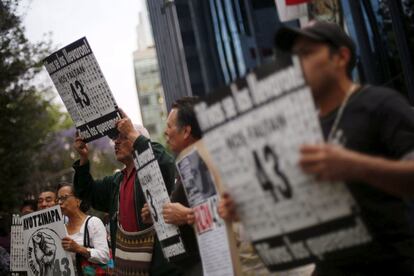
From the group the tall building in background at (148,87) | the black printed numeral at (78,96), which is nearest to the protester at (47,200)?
the black printed numeral at (78,96)

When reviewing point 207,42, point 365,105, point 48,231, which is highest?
point 207,42

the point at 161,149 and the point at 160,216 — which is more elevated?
the point at 161,149

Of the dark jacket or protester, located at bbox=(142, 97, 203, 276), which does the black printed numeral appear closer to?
the dark jacket

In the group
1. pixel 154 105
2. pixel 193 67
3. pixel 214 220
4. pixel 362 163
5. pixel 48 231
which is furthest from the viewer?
pixel 154 105

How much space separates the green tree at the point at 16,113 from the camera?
687 inches

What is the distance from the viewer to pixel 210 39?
163 ft

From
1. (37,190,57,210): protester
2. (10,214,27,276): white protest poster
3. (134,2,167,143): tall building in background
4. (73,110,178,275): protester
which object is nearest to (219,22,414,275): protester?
(73,110,178,275): protester

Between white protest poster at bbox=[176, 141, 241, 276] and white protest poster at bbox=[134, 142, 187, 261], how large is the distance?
0.34m

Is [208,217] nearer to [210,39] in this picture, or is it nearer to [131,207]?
[131,207]

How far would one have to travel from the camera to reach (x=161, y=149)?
419 cm

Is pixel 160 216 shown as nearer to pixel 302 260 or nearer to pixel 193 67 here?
pixel 302 260

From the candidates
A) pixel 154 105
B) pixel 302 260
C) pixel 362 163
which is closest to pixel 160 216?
pixel 302 260

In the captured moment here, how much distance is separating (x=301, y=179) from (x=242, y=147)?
256 mm

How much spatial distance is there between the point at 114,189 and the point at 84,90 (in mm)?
837
